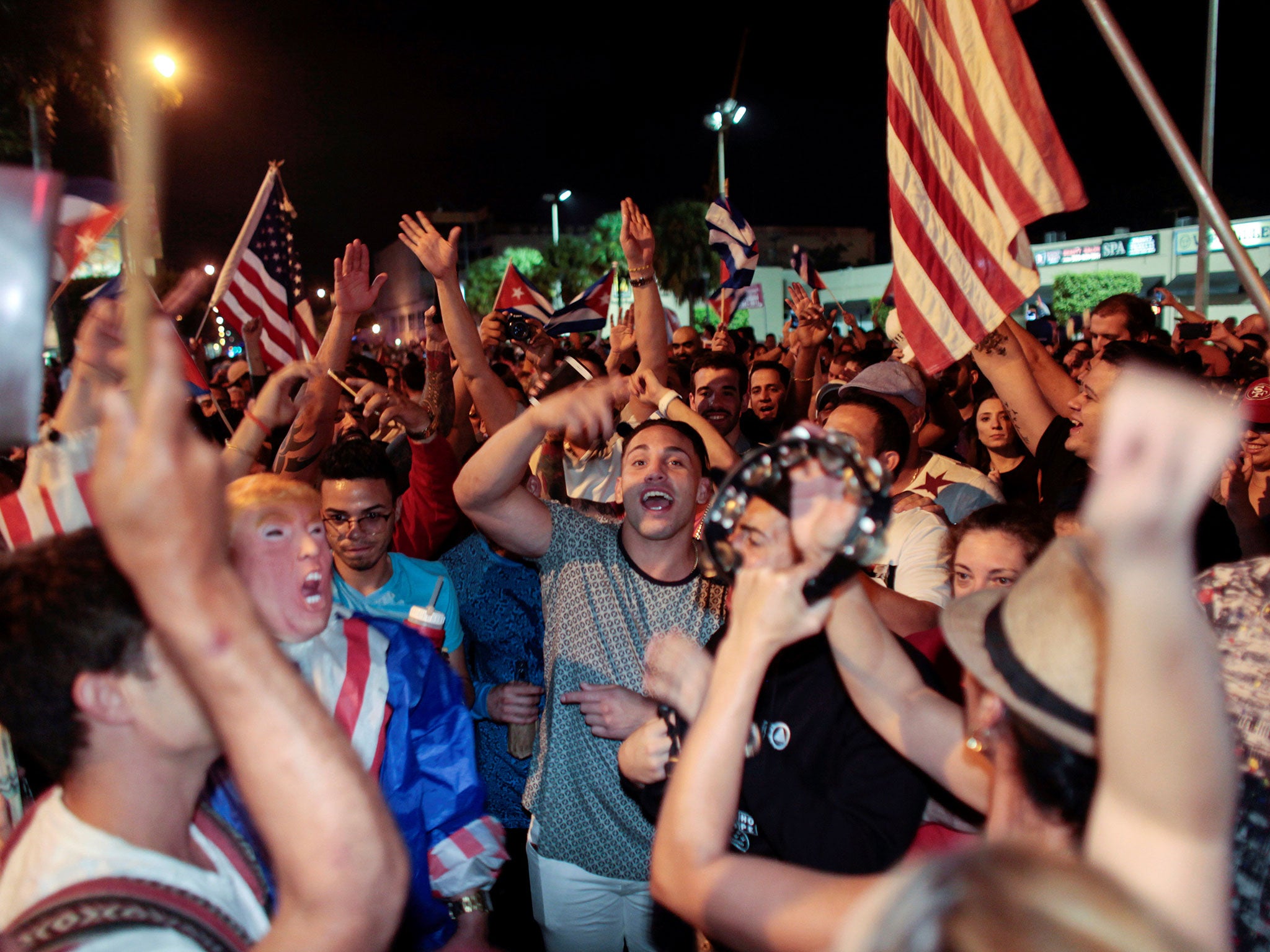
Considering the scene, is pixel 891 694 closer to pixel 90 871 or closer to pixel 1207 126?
pixel 90 871

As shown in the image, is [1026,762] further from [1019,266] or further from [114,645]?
[1019,266]

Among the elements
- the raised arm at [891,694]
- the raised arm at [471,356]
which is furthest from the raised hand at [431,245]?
the raised arm at [891,694]

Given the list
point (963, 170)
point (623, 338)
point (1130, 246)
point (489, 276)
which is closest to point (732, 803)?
point (963, 170)

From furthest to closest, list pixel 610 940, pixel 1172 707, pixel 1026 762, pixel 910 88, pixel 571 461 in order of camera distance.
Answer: pixel 571 461
pixel 910 88
pixel 610 940
pixel 1026 762
pixel 1172 707

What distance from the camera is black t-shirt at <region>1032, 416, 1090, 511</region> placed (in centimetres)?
420

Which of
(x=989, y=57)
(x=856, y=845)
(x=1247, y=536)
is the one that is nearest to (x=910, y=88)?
(x=989, y=57)

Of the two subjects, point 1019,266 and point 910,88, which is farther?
point 910,88

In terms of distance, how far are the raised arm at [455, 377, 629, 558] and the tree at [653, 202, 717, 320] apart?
6014cm

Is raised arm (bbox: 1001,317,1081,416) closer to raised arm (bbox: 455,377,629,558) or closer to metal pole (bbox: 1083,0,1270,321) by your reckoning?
metal pole (bbox: 1083,0,1270,321)

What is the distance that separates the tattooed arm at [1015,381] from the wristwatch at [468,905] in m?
3.21

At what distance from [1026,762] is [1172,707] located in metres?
0.50

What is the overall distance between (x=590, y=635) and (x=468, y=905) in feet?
2.94

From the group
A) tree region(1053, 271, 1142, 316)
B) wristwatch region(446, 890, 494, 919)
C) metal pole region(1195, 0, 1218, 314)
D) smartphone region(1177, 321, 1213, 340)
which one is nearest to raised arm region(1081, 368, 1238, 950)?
wristwatch region(446, 890, 494, 919)

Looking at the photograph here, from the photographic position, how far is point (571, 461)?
503 centimetres
